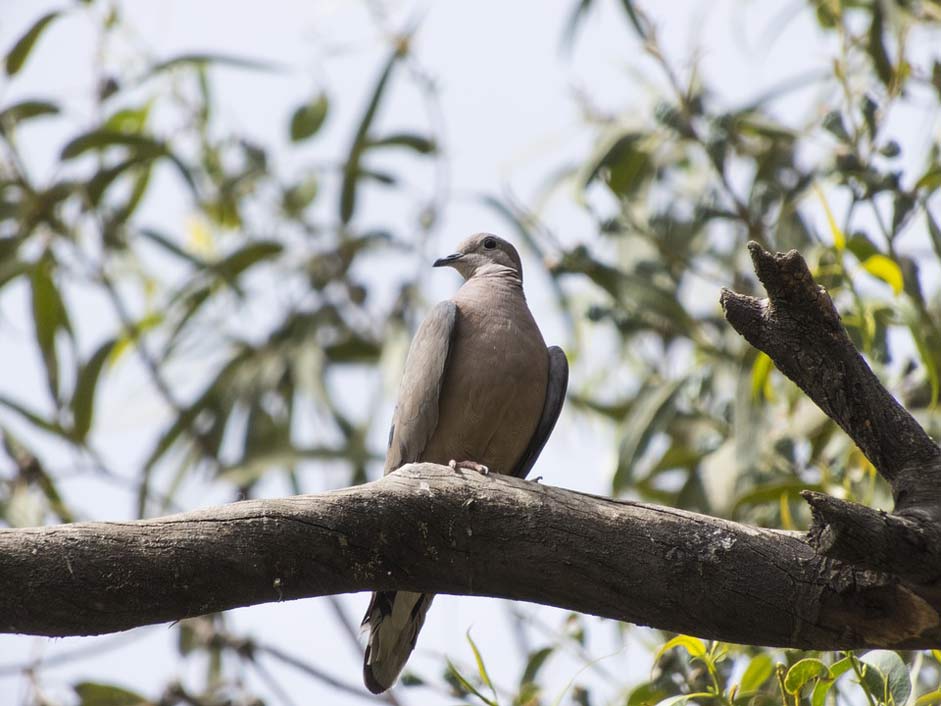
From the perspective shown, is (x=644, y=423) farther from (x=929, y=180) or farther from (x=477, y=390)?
(x=929, y=180)

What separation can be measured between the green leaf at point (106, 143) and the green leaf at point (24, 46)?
0.46 meters

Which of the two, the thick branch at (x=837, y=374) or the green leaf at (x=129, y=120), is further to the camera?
the green leaf at (x=129, y=120)

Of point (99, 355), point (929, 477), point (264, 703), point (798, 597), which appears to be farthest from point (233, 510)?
point (99, 355)

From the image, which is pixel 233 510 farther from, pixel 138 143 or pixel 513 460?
pixel 138 143

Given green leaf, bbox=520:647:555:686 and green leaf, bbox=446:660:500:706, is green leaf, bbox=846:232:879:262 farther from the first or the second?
green leaf, bbox=446:660:500:706

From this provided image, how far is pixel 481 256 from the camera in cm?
544

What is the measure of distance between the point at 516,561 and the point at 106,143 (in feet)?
13.0

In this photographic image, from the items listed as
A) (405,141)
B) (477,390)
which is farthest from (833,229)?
(405,141)

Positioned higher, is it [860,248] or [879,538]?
[860,248]

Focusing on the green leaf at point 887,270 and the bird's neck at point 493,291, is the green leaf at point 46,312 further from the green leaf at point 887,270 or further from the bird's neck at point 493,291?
the green leaf at point 887,270

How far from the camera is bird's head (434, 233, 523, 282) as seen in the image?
541cm

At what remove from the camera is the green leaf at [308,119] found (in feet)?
21.7

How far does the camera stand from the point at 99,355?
582cm

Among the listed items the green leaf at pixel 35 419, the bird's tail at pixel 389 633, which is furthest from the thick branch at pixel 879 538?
the green leaf at pixel 35 419
